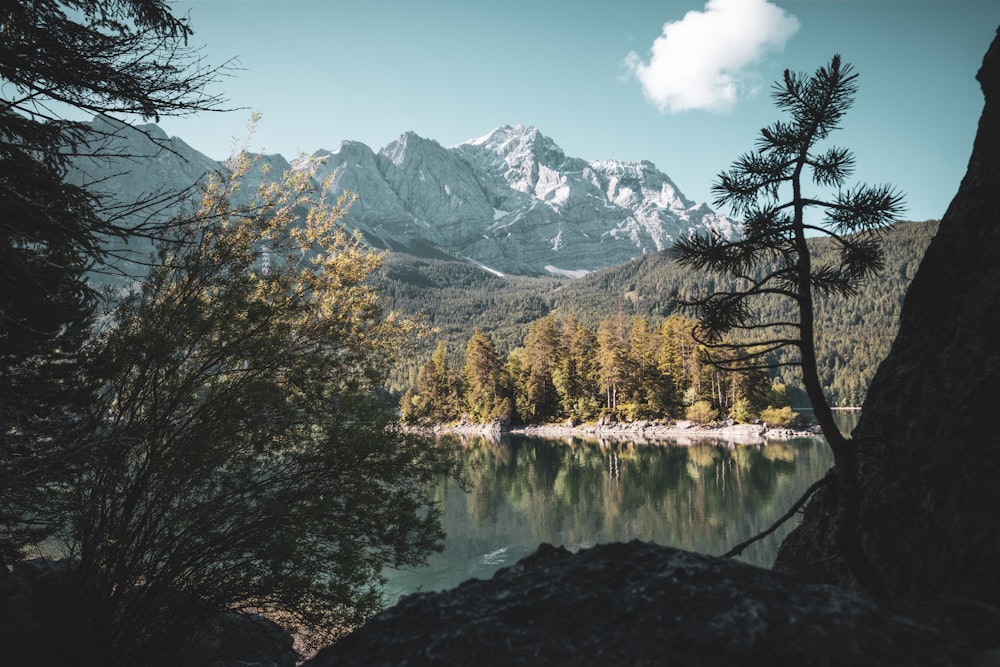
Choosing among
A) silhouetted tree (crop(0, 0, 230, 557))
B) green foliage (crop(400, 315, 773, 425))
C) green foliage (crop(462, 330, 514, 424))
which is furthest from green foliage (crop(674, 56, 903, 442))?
green foliage (crop(462, 330, 514, 424))

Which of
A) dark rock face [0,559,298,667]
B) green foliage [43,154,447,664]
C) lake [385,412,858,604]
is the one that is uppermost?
green foliage [43,154,447,664]

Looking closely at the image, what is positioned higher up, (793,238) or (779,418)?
(793,238)

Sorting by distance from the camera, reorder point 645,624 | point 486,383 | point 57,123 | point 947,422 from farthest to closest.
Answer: point 486,383
point 57,123
point 947,422
point 645,624

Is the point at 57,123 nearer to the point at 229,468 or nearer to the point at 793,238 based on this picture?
Answer: the point at 229,468

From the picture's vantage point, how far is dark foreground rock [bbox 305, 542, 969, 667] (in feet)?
5.45

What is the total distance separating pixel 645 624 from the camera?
187cm

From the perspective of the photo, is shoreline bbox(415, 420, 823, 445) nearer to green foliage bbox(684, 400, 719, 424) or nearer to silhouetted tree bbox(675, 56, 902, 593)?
green foliage bbox(684, 400, 719, 424)

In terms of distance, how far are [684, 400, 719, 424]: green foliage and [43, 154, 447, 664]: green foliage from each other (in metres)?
61.2

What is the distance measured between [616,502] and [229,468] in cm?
2750

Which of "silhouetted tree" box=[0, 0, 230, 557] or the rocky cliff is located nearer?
the rocky cliff

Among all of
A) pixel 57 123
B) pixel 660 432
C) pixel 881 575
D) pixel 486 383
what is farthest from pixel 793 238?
pixel 486 383

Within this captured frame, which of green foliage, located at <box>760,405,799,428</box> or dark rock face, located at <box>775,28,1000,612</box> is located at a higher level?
dark rock face, located at <box>775,28,1000,612</box>

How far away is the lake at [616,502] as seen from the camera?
23.0 meters

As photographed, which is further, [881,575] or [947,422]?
[881,575]
